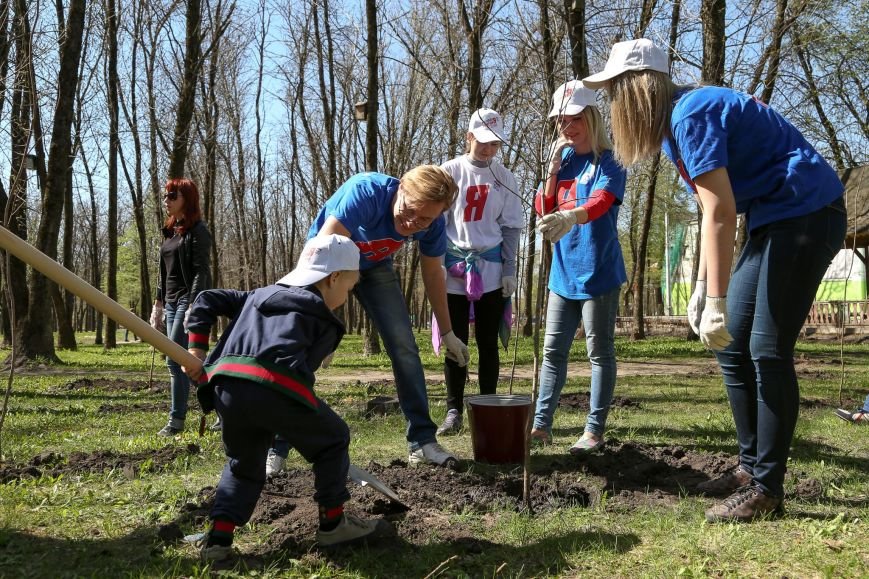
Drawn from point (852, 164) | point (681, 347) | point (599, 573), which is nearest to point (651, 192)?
point (681, 347)

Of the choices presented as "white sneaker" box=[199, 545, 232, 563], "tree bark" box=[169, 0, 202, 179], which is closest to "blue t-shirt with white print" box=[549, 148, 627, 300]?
"white sneaker" box=[199, 545, 232, 563]

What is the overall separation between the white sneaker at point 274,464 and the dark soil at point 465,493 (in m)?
0.08

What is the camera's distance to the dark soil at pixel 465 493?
2807 mm

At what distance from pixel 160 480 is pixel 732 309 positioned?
293cm

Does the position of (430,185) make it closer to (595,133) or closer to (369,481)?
(595,133)

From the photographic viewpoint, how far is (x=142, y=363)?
1334cm

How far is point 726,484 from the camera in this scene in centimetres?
333

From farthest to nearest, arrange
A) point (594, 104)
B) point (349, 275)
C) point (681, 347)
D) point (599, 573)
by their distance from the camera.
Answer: point (681, 347) < point (594, 104) < point (349, 275) < point (599, 573)

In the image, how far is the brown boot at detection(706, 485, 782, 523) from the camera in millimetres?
2840

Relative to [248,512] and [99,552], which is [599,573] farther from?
[99,552]

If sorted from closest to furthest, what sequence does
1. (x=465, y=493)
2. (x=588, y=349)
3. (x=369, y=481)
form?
(x=369, y=481) < (x=465, y=493) < (x=588, y=349)

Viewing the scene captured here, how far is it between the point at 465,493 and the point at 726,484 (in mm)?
1212

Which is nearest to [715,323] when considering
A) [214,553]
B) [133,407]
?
[214,553]

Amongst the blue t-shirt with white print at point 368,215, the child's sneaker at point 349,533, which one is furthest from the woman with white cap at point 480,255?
the child's sneaker at point 349,533
